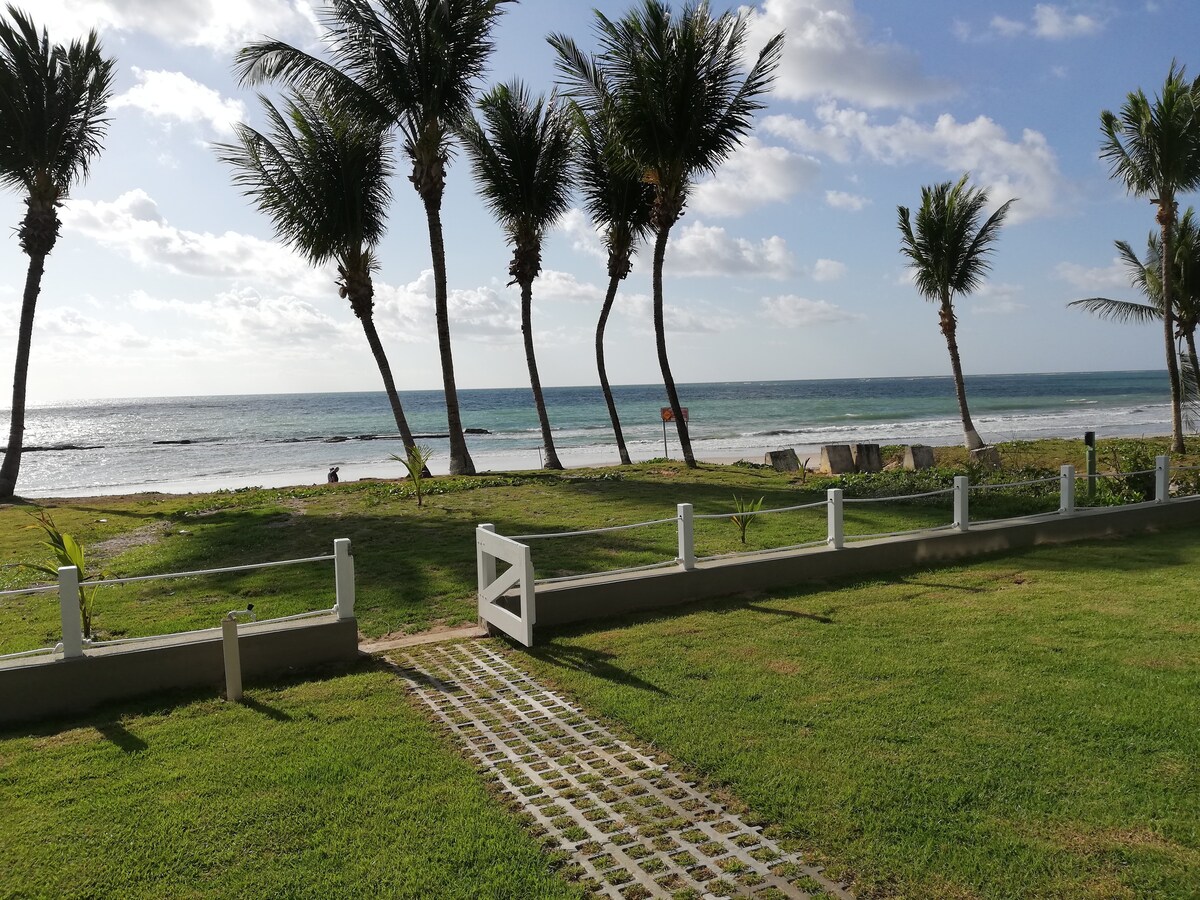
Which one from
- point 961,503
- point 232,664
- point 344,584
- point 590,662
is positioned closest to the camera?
point 232,664

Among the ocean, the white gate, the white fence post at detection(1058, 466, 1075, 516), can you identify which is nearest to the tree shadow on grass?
the white gate

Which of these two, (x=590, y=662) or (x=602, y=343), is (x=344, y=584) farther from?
(x=602, y=343)

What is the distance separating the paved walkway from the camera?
3.25 metres

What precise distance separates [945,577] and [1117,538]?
3.31 metres

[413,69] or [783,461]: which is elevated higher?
[413,69]

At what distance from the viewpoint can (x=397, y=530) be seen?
11.3 meters

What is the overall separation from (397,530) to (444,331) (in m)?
6.98

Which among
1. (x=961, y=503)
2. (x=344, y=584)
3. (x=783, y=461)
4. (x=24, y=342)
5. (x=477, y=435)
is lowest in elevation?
(x=477, y=435)

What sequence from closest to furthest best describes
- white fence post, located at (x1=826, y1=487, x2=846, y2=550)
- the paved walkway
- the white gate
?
the paved walkway, the white gate, white fence post, located at (x1=826, y1=487, x2=846, y2=550)

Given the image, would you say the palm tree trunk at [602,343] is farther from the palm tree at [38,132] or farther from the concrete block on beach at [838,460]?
the palm tree at [38,132]

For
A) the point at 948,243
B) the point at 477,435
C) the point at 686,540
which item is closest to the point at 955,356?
the point at 948,243

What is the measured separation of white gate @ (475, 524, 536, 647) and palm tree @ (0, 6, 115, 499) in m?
13.5

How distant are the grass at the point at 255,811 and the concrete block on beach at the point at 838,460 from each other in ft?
48.1

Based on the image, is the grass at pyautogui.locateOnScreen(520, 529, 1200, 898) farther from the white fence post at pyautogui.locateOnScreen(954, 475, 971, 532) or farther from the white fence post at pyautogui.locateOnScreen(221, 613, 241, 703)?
the white fence post at pyautogui.locateOnScreen(221, 613, 241, 703)
